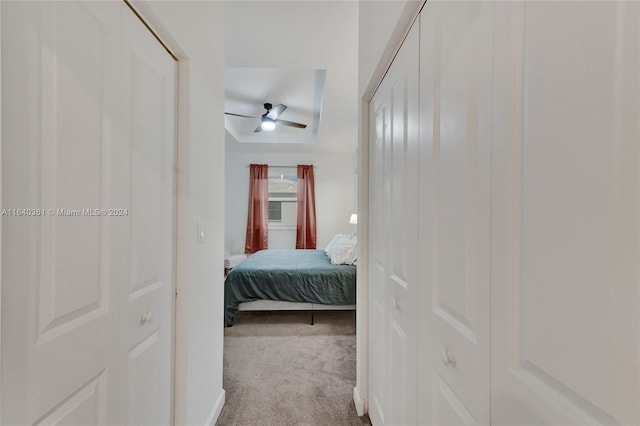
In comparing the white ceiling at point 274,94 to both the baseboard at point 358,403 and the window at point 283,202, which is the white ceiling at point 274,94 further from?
the baseboard at point 358,403

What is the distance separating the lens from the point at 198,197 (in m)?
1.36

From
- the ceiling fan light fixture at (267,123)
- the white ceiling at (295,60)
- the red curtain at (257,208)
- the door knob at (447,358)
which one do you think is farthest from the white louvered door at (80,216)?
the red curtain at (257,208)

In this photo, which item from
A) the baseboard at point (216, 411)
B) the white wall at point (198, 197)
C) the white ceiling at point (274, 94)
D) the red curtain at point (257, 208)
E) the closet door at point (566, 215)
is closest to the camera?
the closet door at point (566, 215)

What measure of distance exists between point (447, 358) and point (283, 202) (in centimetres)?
546

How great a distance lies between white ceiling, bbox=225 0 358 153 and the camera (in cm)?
179

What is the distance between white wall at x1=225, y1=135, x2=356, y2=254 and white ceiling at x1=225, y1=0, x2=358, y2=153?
146 centimetres

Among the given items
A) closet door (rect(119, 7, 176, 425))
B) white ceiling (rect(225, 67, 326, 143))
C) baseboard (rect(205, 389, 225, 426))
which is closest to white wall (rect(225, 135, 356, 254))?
white ceiling (rect(225, 67, 326, 143))

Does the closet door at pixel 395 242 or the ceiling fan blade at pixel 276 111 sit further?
the ceiling fan blade at pixel 276 111

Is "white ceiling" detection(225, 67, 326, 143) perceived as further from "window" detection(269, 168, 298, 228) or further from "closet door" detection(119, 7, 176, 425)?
"closet door" detection(119, 7, 176, 425)

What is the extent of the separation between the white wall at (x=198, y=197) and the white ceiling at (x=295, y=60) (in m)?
0.43

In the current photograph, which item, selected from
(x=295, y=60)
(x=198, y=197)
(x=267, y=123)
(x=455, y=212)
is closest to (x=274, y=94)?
(x=267, y=123)

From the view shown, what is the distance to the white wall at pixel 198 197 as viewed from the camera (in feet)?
A: 4.04

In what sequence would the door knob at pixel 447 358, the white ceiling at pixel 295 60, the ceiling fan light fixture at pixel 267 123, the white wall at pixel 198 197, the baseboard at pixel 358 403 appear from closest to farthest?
1. the door knob at pixel 447 358
2. the white wall at pixel 198 197
3. the baseboard at pixel 358 403
4. the white ceiling at pixel 295 60
5. the ceiling fan light fixture at pixel 267 123

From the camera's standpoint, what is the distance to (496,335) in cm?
56
